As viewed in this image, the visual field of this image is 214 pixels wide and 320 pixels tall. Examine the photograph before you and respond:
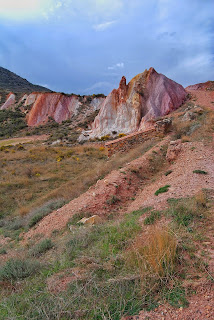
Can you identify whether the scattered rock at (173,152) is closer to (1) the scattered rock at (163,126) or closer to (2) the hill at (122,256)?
(2) the hill at (122,256)

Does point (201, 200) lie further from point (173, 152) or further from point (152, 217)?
point (173, 152)

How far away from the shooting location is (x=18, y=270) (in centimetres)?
301

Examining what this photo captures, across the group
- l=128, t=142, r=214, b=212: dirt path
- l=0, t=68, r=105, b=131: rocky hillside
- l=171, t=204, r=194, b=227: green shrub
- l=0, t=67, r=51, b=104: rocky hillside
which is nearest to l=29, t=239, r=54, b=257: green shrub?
l=128, t=142, r=214, b=212: dirt path

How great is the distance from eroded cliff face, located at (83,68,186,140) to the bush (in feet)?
66.1

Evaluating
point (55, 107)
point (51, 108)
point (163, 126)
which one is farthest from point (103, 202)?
point (55, 107)

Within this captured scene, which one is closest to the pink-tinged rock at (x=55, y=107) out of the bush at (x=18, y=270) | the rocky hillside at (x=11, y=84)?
the rocky hillside at (x=11, y=84)

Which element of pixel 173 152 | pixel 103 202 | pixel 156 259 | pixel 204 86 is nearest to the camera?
pixel 156 259

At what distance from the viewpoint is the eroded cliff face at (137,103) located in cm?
2281

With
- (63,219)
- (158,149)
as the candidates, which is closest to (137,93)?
(158,149)

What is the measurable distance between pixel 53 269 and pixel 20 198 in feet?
22.8

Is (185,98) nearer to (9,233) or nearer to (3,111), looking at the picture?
(9,233)

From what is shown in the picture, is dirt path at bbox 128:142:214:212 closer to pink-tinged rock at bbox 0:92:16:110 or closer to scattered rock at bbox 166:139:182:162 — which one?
scattered rock at bbox 166:139:182:162

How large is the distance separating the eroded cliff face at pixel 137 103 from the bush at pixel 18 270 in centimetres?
2013

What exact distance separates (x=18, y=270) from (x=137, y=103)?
22.9 meters
